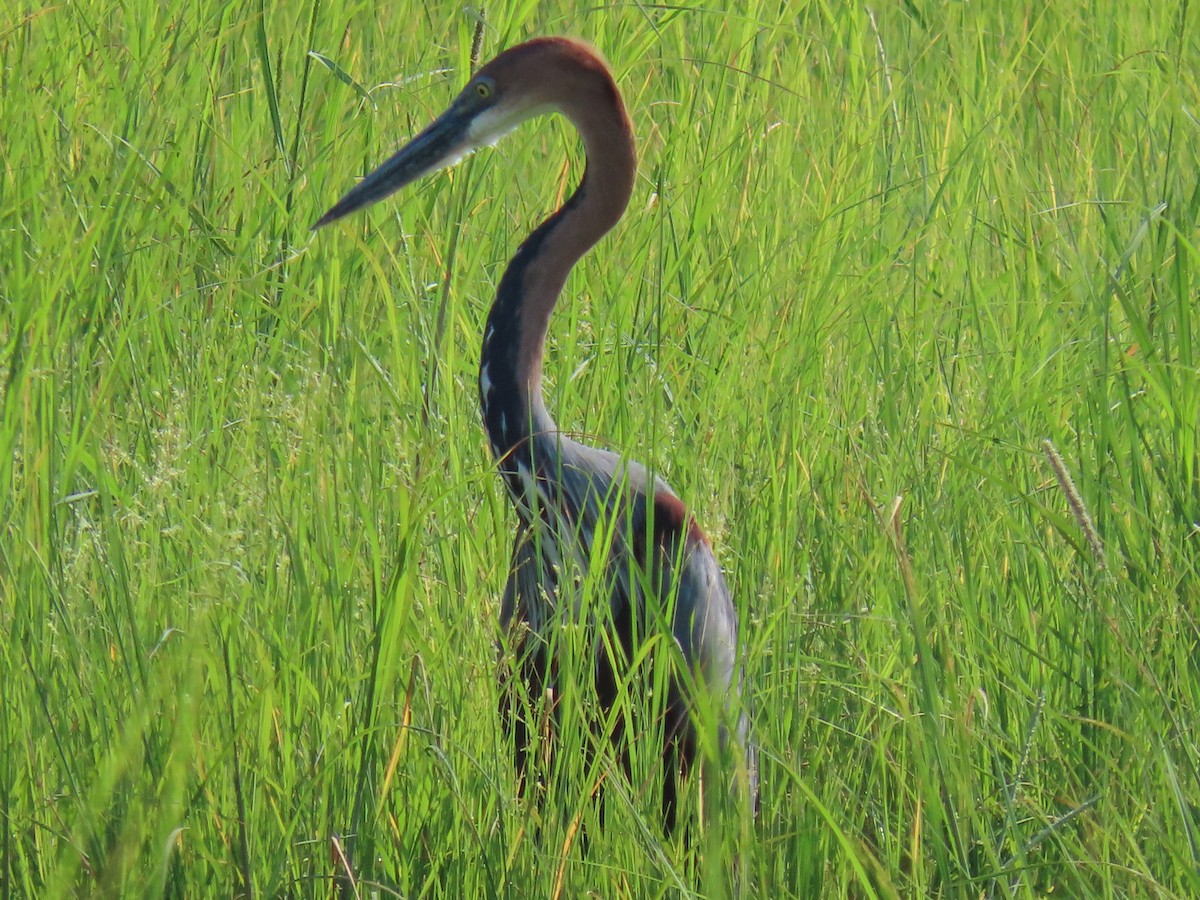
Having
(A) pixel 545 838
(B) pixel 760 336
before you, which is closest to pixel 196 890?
(A) pixel 545 838

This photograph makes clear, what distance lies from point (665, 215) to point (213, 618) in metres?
1.42

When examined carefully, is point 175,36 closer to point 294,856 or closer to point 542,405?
point 542,405

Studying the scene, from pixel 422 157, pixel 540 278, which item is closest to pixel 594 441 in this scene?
pixel 540 278

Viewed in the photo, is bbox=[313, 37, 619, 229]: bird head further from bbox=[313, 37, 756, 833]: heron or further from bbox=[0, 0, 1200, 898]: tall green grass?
bbox=[0, 0, 1200, 898]: tall green grass

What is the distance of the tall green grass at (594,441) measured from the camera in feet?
4.91

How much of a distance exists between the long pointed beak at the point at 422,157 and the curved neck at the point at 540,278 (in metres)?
0.24

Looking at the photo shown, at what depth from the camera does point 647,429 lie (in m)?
2.10

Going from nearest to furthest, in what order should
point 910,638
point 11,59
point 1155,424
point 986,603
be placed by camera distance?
point 910,638, point 986,603, point 1155,424, point 11,59

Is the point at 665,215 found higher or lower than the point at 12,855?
higher

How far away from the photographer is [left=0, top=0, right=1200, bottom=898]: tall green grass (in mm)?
1497

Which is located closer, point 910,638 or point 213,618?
point 213,618

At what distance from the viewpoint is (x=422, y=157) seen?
238cm

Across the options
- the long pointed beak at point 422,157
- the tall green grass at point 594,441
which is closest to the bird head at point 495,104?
the long pointed beak at point 422,157

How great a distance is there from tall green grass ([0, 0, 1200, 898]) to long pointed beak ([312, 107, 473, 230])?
0.35 ft
